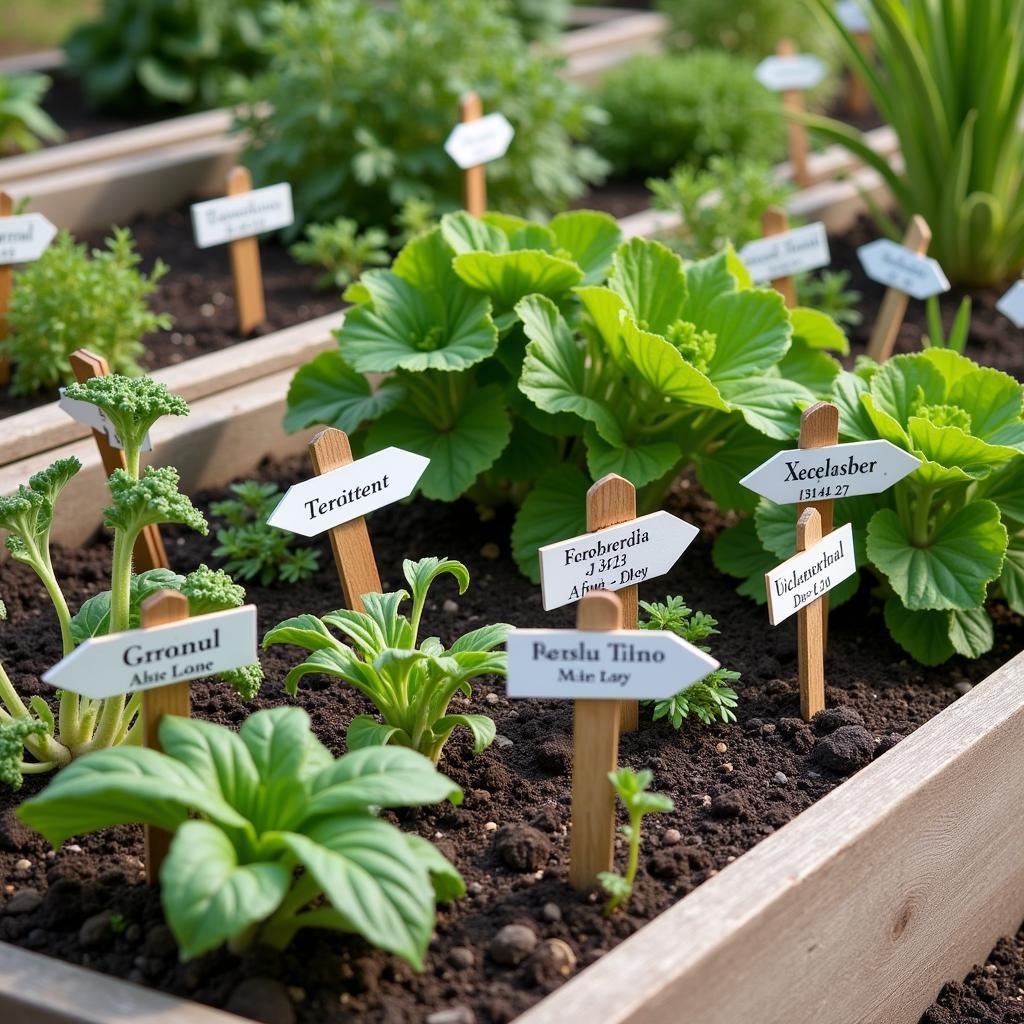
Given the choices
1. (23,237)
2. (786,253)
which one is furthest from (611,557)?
(23,237)

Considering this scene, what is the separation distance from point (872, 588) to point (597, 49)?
3.94 metres

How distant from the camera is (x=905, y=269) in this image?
3252 mm

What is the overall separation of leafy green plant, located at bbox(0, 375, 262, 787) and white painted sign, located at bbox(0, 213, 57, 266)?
1103mm

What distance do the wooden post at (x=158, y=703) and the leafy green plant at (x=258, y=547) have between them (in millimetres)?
876

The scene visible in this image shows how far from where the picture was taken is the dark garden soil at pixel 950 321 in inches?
146

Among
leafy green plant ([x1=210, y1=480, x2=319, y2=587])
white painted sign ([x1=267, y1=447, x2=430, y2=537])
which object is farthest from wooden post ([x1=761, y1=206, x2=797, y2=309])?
white painted sign ([x1=267, y1=447, x2=430, y2=537])

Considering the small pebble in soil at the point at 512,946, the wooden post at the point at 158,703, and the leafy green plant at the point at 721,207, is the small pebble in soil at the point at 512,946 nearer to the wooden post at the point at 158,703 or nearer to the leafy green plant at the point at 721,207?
the wooden post at the point at 158,703

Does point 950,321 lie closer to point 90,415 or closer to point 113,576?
point 90,415

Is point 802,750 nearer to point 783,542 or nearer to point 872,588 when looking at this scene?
point 783,542

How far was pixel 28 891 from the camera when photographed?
1845 millimetres

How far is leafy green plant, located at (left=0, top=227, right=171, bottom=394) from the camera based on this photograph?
302 cm

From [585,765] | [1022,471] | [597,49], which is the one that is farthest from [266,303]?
[597,49]

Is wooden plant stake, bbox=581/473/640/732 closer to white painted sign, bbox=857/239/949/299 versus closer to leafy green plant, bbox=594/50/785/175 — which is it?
white painted sign, bbox=857/239/949/299

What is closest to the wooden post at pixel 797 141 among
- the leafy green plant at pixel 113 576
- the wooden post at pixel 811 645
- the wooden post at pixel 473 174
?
the wooden post at pixel 473 174
